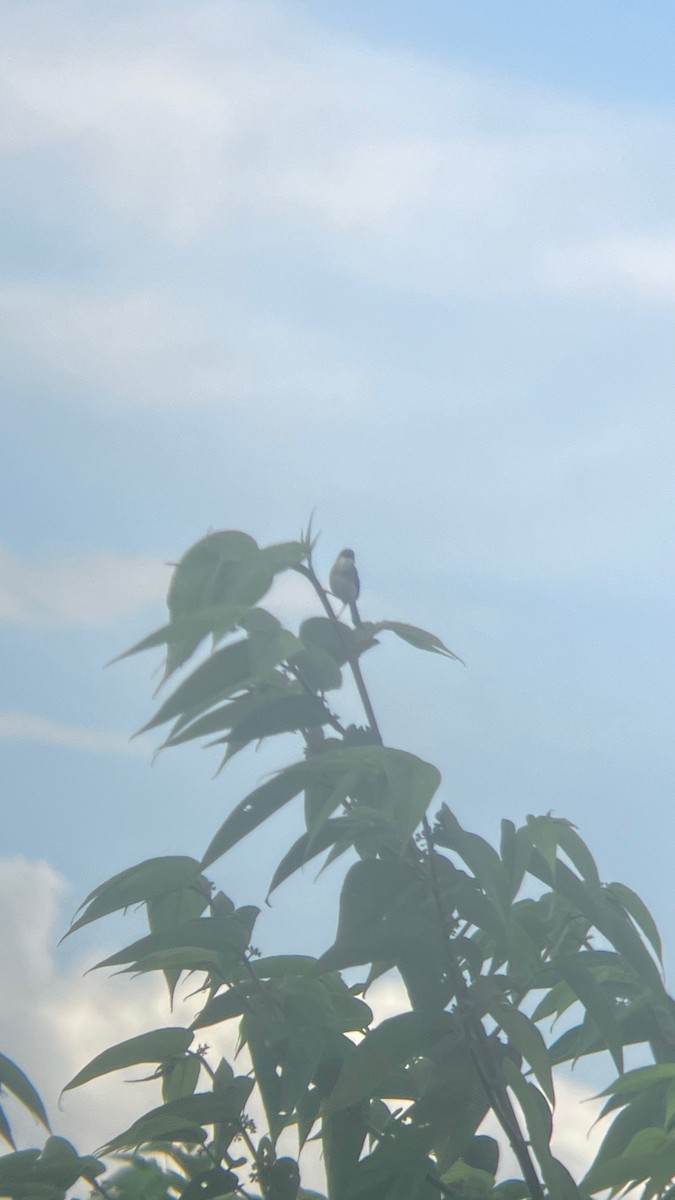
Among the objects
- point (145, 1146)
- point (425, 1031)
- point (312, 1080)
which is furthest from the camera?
point (145, 1146)

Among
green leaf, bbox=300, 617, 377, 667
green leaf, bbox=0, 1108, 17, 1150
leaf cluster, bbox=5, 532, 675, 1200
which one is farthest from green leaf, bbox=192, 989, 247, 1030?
green leaf, bbox=300, 617, 377, 667

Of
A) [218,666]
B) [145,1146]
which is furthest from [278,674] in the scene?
[145,1146]

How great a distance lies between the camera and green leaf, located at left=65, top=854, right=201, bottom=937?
125 centimetres

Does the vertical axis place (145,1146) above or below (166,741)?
below

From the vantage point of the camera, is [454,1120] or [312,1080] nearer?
[454,1120]

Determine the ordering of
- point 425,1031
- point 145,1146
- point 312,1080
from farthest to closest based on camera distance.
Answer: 1. point 145,1146
2. point 312,1080
3. point 425,1031

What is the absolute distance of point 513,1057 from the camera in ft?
3.84

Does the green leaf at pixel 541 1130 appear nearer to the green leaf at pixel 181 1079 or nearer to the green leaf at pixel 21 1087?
the green leaf at pixel 181 1079

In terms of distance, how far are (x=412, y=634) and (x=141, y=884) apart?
400 mm

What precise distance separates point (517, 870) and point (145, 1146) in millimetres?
594

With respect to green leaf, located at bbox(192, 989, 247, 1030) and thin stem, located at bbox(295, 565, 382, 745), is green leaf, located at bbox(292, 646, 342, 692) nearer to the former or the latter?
thin stem, located at bbox(295, 565, 382, 745)

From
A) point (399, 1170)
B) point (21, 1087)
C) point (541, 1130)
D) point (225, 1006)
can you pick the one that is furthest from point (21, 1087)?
point (541, 1130)

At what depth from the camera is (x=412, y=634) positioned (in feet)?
4.10

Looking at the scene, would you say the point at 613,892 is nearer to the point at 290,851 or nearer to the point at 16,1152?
the point at 290,851
